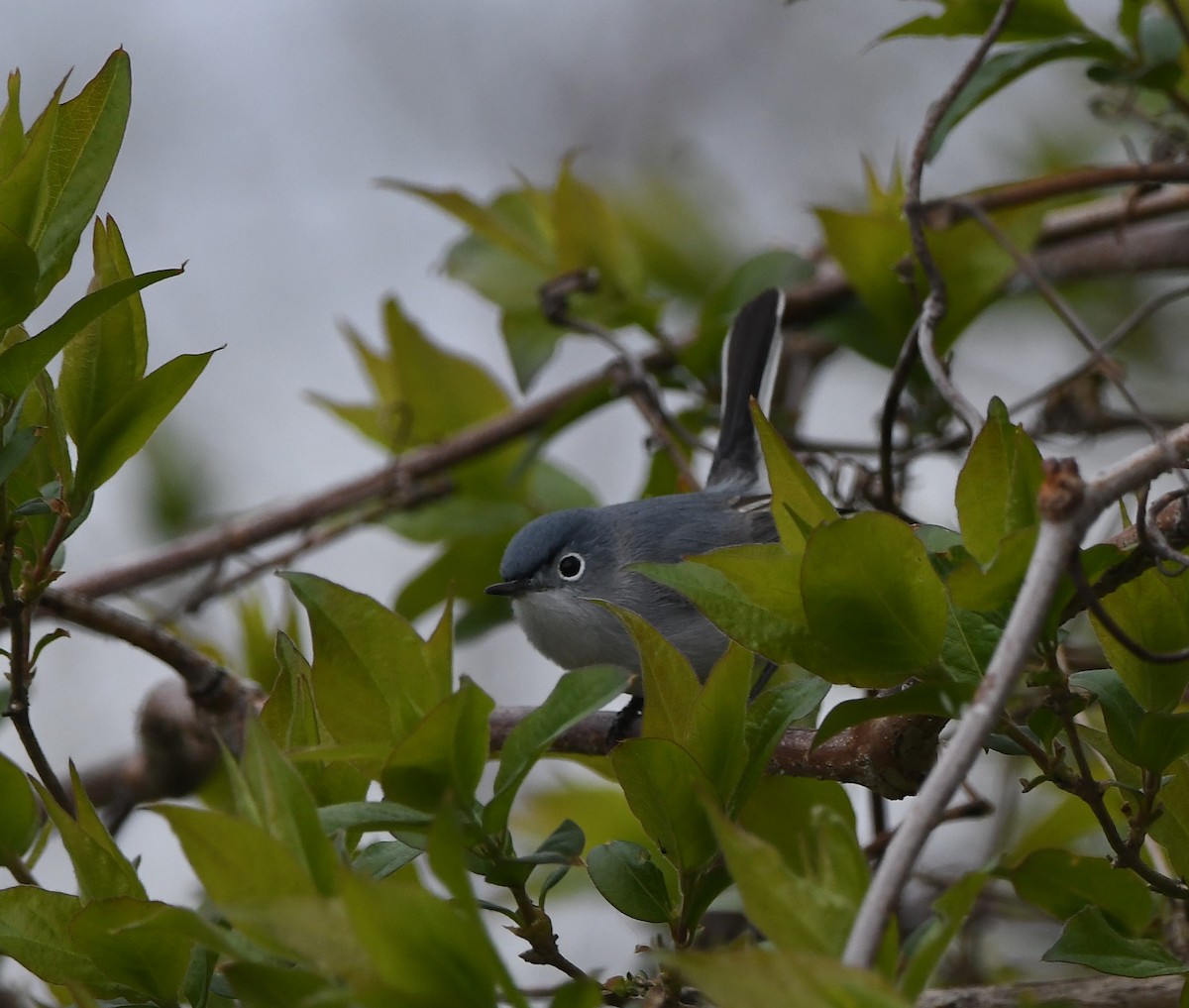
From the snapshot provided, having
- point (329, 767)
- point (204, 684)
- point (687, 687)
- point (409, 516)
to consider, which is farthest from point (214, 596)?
point (687, 687)

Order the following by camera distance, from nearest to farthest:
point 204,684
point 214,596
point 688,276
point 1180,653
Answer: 1. point 1180,653
2. point 204,684
3. point 214,596
4. point 688,276

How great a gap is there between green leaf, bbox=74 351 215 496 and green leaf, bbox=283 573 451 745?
1.11 feet

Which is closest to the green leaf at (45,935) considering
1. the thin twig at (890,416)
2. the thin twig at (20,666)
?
the thin twig at (20,666)

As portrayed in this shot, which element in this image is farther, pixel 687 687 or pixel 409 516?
pixel 409 516

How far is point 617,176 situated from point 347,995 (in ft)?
10.4

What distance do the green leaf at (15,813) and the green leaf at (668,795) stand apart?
0.65 meters

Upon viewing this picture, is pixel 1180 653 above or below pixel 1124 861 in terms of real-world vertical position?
above

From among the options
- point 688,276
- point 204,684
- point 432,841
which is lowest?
point 432,841

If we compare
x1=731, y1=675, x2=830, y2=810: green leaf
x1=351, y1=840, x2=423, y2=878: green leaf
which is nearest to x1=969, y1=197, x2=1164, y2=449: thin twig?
x1=731, y1=675, x2=830, y2=810: green leaf

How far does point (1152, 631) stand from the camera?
3.92 ft

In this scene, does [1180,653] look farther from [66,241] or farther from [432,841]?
[66,241]

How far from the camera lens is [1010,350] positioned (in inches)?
150

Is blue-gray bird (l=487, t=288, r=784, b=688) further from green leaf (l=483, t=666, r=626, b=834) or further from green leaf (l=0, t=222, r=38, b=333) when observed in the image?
green leaf (l=483, t=666, r=626, b=834)

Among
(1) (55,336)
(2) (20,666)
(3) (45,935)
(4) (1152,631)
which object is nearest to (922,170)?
(4) (1152,631)
